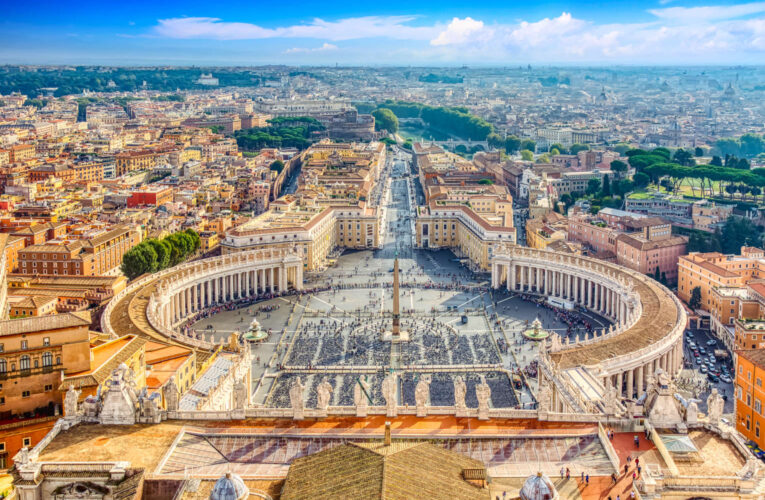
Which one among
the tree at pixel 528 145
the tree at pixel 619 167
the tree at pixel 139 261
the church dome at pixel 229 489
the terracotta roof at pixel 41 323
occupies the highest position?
the tree at pixel 528 145

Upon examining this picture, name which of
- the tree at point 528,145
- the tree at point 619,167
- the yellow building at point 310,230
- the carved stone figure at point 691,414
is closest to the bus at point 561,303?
the yellow building at point 310,230

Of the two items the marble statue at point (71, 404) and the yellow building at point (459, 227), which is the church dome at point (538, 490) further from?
the yellow building at point (459, 227)

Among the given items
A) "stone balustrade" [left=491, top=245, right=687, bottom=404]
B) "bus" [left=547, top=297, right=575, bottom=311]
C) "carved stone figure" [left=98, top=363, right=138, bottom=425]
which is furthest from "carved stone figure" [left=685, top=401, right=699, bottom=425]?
"bus" [left=547, top=297, right=575, bottom=311]

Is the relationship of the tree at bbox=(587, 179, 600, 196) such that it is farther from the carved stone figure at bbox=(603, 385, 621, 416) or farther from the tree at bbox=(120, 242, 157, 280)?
the carved stone figure at bbox=(603, 385, 621, 416)

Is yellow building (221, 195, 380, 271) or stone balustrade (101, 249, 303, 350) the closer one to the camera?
stone balustrade (101, 249, 303, 350)

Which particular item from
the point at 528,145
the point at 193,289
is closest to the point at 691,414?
the point at 193,289

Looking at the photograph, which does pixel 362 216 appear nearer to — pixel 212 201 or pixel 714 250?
pixel 212 201
